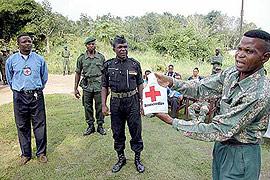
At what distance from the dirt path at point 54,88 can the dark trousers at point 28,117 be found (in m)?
4.90

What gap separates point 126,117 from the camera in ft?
13.9

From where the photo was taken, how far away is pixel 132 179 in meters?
4.16

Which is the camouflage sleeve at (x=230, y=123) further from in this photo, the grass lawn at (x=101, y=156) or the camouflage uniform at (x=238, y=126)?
the grass lawn at (x=101, y=156)

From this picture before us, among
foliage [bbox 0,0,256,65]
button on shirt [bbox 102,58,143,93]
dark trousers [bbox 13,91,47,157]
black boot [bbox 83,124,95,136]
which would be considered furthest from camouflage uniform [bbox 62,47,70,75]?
button on shirt [bbox 102,58,143,93]

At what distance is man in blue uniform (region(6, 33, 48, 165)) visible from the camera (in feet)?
14.1

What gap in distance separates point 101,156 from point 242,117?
3.40 meters

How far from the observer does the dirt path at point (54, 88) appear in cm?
983

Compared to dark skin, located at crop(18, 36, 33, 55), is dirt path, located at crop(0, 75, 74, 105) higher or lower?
lower

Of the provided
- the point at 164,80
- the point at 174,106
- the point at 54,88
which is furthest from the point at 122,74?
the point at 54,88

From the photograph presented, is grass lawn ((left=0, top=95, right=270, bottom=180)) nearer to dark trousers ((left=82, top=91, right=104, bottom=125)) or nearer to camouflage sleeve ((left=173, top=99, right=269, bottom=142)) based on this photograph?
dark trousers ((left=82, top=91, right=104, bottom=125))

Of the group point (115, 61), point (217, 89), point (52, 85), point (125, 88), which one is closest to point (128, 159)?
point (125, 88)

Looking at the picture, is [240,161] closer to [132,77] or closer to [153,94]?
[153,94]

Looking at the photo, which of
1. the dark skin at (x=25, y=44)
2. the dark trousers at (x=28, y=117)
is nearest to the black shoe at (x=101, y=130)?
the dark trousers at (x=28, y=117)

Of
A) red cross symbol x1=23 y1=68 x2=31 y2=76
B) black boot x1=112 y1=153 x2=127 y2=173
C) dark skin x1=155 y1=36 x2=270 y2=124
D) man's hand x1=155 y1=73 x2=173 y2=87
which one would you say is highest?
dark skin x1=155 y1=36 x2=270 y2=124
